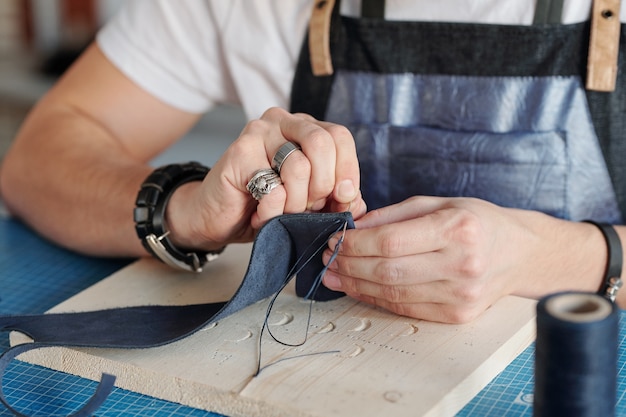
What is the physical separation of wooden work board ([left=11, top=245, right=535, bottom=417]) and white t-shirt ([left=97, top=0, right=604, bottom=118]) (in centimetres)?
54

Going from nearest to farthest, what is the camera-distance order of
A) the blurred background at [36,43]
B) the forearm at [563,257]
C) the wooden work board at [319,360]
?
the wooden work board at [319,360] → the forearm at [563,257] → the blurred background at [36,43]

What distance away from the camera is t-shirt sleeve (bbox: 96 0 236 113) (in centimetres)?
160

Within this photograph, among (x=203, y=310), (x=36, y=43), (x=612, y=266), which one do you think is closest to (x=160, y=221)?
(x=203, y=310)

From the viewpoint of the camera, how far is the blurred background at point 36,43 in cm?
408

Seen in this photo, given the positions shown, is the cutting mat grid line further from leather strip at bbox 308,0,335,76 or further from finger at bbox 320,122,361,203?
leather strip at bbox 308,0,335,76

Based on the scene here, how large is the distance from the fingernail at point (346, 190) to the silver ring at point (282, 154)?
0.23ft

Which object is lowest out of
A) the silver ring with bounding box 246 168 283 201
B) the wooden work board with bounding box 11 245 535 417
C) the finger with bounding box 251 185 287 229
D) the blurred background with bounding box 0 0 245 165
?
the blurred background with bounding box 0 0 245 165

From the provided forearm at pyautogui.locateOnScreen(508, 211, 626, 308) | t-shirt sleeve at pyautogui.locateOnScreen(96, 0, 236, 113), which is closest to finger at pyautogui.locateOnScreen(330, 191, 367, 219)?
forearm at pyautogui.locateOnScreen(508, 211, 626, 308)

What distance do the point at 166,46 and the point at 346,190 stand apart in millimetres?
697

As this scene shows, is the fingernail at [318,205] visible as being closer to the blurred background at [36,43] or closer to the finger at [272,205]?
the finger at [272,205]

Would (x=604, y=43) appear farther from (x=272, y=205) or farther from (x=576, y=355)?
(x=576, y=355)

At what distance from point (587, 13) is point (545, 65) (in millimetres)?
98

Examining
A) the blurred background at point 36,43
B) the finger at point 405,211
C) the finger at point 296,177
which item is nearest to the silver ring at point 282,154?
the finger at point 296,177

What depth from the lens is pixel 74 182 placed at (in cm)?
148
